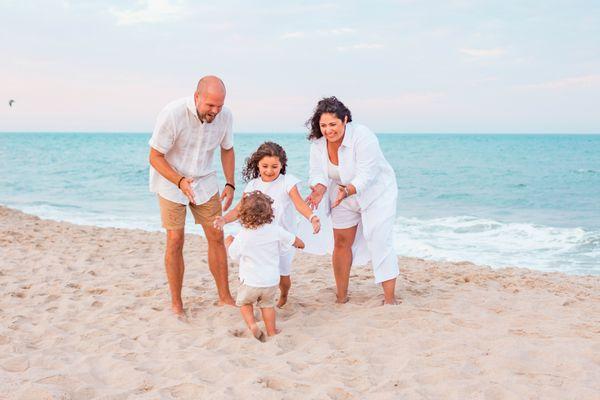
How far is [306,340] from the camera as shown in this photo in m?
4.48

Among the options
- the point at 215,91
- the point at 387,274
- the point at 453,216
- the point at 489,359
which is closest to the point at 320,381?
the point at 489,359

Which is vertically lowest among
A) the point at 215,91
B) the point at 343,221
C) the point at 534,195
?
the point at 534,195

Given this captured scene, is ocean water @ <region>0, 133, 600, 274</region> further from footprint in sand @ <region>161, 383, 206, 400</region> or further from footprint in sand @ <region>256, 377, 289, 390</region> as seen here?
footprint in sand @ <region>161, 383, 206, 400</region>

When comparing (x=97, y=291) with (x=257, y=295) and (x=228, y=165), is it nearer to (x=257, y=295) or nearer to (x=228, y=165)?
(x=228, y=165)

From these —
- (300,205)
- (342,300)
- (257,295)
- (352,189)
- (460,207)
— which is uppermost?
(352,189)

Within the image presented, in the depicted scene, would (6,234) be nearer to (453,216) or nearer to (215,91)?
(215,91)

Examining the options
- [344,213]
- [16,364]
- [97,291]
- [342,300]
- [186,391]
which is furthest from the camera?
[97,291]

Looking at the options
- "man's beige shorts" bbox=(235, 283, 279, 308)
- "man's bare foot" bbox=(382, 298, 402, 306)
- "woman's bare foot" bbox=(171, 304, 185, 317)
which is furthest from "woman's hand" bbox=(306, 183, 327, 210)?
"woman's bare foot" bbox=(171, 304, 185, 317)

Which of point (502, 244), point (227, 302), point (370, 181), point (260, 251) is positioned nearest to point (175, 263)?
point (227, 302)

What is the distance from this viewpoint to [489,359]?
12.6ft

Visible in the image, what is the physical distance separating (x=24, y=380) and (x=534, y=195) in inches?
834

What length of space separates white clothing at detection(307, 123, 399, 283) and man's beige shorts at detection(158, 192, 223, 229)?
913mm

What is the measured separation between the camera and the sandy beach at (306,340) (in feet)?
11.6

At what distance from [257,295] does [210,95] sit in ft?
5.28
